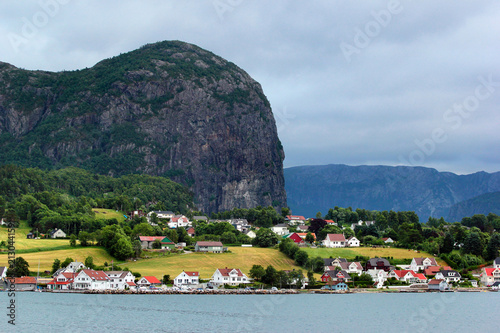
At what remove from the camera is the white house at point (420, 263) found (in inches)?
4847

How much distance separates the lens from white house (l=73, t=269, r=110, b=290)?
325 ft

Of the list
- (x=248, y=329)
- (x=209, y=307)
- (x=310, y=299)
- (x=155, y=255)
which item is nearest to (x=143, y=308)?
(x=209, y=307)

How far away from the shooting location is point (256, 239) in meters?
142

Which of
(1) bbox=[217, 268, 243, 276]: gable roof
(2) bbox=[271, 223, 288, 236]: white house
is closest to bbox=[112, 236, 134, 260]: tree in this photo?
(1) bbox=[217, 268, 243, 276]: gable roof

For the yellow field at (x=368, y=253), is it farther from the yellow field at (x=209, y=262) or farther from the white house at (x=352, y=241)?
the yellow field at (x=209, y=262)

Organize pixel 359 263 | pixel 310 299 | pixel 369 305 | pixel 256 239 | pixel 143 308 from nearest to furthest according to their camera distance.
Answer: pixel 143 308 < pixel 369 305 < pixel 310 299 < pixel 359 263 < pixel 256 239

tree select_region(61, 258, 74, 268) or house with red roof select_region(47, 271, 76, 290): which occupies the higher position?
tree select_region(61, 258, 74, 268)

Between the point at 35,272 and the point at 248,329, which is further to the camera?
the point at 35,272

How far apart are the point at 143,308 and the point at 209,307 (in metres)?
8.60

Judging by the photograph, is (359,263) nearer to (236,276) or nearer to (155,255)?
(236,276)

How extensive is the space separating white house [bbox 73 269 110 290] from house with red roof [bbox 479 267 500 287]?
70744 millimetres

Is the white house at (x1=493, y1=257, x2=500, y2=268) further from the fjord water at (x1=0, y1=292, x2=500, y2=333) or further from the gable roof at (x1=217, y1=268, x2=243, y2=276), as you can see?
the gable roof at (x1=217, y1=268, x2=243, y2=276)

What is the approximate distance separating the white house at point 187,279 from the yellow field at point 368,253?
33.8 m

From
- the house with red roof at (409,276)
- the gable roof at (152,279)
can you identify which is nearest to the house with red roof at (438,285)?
the house with red roof at (409,276)
